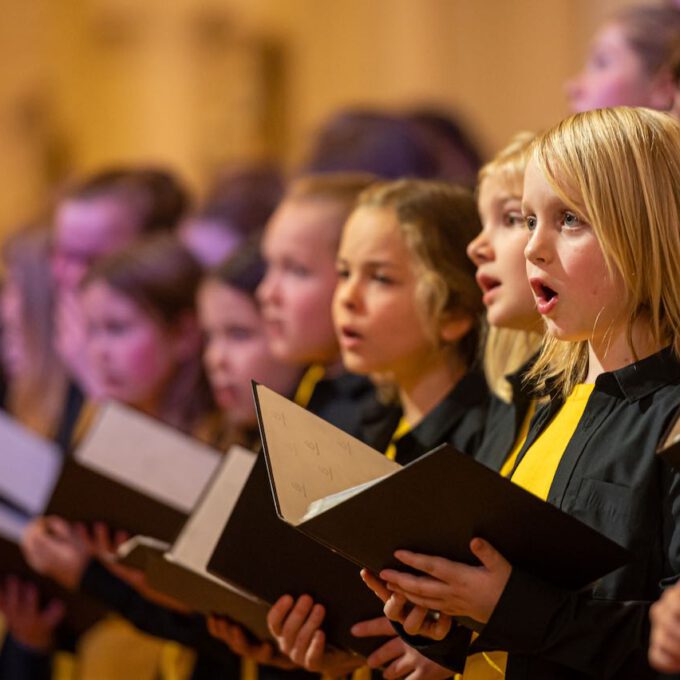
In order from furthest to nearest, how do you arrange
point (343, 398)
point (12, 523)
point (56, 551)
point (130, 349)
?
point (130, 349), point (12, 523), point (56, 551), point (343, 398)

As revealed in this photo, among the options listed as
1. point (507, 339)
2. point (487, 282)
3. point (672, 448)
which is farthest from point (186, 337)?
point (672, 448)

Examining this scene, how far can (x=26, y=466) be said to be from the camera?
2.89 meters

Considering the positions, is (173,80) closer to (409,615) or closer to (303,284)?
(303,284)

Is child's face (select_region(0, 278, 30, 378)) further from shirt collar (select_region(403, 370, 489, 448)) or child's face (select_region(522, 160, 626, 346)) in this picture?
child's face (select_region(522, 160, 626, 346))

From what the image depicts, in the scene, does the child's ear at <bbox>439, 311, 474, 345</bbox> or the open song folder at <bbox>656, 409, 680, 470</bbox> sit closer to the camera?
the open song folder at <bbox>656, 409, 680, 470</bbox>

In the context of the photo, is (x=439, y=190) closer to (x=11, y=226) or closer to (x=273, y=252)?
(x=273, y=252)

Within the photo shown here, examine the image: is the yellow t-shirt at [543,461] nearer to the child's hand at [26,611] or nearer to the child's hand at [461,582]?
the child's hand at [461,582]

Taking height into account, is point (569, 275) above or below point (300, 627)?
above

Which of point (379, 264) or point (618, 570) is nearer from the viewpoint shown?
point (618, 570)

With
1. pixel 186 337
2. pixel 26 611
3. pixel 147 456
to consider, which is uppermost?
pixel 186 337

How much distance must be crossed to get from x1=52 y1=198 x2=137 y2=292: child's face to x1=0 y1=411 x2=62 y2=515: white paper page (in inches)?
41.1

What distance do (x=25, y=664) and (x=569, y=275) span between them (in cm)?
219

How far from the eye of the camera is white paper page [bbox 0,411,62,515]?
2873mm

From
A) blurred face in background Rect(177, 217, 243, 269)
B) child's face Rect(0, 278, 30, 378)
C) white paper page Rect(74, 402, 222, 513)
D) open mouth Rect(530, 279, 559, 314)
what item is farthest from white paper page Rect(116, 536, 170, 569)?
child's face Rect(0, 278, 30, 378)
